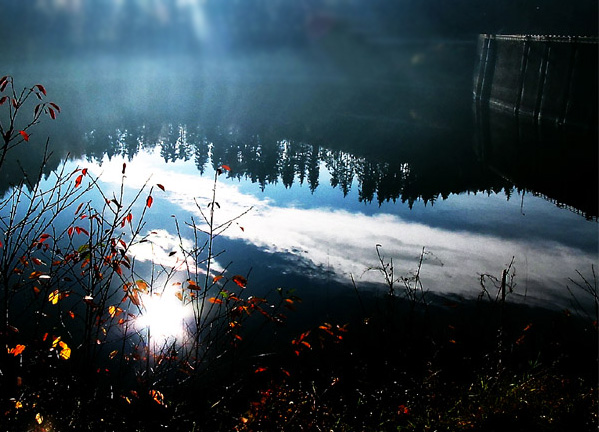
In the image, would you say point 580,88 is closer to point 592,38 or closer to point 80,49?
point 592,38

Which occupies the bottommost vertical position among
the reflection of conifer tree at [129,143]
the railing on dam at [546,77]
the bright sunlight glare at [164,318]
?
the bright sunlight glare at [164,318]

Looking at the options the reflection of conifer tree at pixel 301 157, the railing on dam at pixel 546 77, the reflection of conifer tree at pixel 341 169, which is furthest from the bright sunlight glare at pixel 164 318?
the railing on dam at pixel 546 77

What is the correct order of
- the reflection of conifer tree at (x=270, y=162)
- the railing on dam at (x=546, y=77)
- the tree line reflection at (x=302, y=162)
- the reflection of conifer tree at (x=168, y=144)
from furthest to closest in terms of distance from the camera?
1. the railing on dam at (x=546, y=77)
2. the reflection of conifer tree at (x=168, y=144)
3. the reflection of conifer tree at (x=270, y=162)
4. the tree line reflection at (x=302, y=162)

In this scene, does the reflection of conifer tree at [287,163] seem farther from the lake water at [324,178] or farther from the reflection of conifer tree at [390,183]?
the reflection of conifer tree at [390,183]

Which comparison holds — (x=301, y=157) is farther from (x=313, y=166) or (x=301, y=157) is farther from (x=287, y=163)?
(x=287, y=163)

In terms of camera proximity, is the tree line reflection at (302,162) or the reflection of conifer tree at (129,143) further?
the reflection of conifer tree at (129,143)

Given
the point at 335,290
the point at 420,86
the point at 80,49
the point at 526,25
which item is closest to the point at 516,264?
the point at 335,290

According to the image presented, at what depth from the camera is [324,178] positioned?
31.3m

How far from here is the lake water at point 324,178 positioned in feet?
56.9

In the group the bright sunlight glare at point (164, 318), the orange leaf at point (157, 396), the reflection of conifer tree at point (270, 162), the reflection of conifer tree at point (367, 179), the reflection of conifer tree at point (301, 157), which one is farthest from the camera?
the reflection of conifer tree at point (301, 157)

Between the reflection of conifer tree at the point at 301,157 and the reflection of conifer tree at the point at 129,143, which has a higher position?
the reflection of conifer tree at the point at 301,157

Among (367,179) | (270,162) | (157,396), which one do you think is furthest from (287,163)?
(157,396)

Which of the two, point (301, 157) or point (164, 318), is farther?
point (301, 157)

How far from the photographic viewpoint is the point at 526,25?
82500 mm
